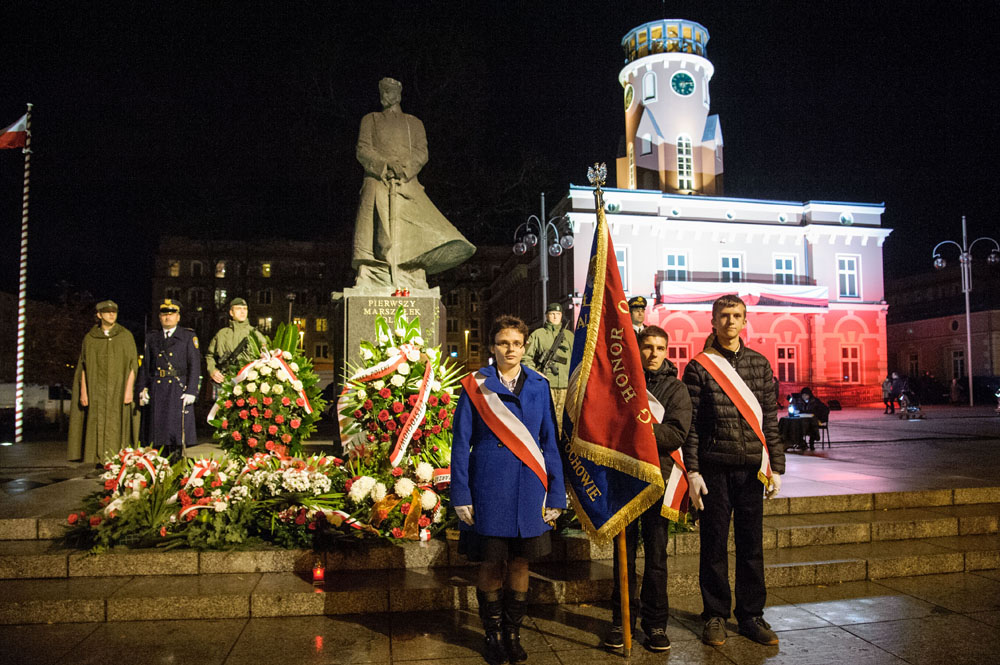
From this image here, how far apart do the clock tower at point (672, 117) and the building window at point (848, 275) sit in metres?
7.96

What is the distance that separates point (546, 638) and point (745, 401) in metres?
1.91

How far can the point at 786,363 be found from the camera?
36.1m

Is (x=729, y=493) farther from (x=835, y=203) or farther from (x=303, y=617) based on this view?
(x=835, y=203)

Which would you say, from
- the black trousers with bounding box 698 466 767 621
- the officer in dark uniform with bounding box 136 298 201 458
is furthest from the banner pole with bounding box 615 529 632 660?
the officer in dark uniform with bounding box 136 298 201 458

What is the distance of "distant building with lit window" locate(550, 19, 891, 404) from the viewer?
114 ft

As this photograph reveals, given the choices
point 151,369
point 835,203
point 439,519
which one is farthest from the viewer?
point 835,203

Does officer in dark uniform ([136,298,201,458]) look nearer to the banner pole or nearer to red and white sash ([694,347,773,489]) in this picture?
the banner pole

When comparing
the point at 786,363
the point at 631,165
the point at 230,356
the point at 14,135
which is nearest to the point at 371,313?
the point at 230,356

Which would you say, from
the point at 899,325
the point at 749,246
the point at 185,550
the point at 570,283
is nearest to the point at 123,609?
the point at 185,550

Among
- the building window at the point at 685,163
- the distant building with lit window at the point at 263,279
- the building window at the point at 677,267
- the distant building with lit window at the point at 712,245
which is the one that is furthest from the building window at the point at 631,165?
the distant building with lit window at the point at 263,279

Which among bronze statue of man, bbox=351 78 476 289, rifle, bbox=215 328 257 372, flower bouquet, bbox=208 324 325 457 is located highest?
bronze statue of man, bbox=351 78 476 289

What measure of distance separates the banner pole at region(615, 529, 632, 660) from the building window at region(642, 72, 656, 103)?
3928cm

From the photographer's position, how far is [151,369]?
23.2 ft

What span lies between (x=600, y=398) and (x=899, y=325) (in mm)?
49498
